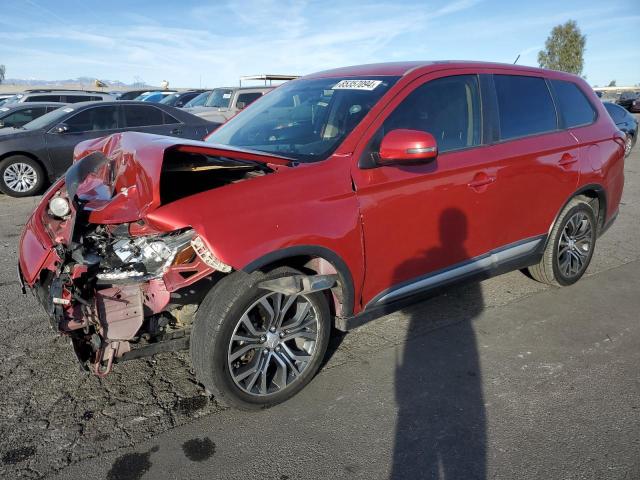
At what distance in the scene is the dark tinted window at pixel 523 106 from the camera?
361 centimetres

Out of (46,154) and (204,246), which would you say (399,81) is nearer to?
(204,246)

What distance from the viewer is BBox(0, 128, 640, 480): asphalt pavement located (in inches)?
92.7

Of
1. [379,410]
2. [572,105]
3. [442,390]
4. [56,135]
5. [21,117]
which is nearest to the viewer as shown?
[379,410]

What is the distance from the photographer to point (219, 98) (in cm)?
1412

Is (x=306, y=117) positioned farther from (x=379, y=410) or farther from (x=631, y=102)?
(x=631, y=102)

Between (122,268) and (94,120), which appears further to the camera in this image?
(94,120)

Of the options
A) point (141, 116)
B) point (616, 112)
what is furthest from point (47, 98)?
point (616, 112)

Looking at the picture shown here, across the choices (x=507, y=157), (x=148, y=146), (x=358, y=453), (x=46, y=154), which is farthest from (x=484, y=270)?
(x=46, y=154)

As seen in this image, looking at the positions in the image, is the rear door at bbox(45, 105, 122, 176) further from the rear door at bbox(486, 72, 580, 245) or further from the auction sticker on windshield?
the rear door at bbox(486, 72, 580, 245)

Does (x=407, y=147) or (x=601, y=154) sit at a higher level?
(x=407, y=147)

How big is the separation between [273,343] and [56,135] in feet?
24.7

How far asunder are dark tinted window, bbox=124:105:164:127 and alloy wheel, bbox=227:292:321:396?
7.42 meters

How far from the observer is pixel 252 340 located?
2664 mm

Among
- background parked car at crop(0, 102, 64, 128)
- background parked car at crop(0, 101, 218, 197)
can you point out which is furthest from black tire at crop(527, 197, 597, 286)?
background parked car at crop(0, 102, 64, 128)
